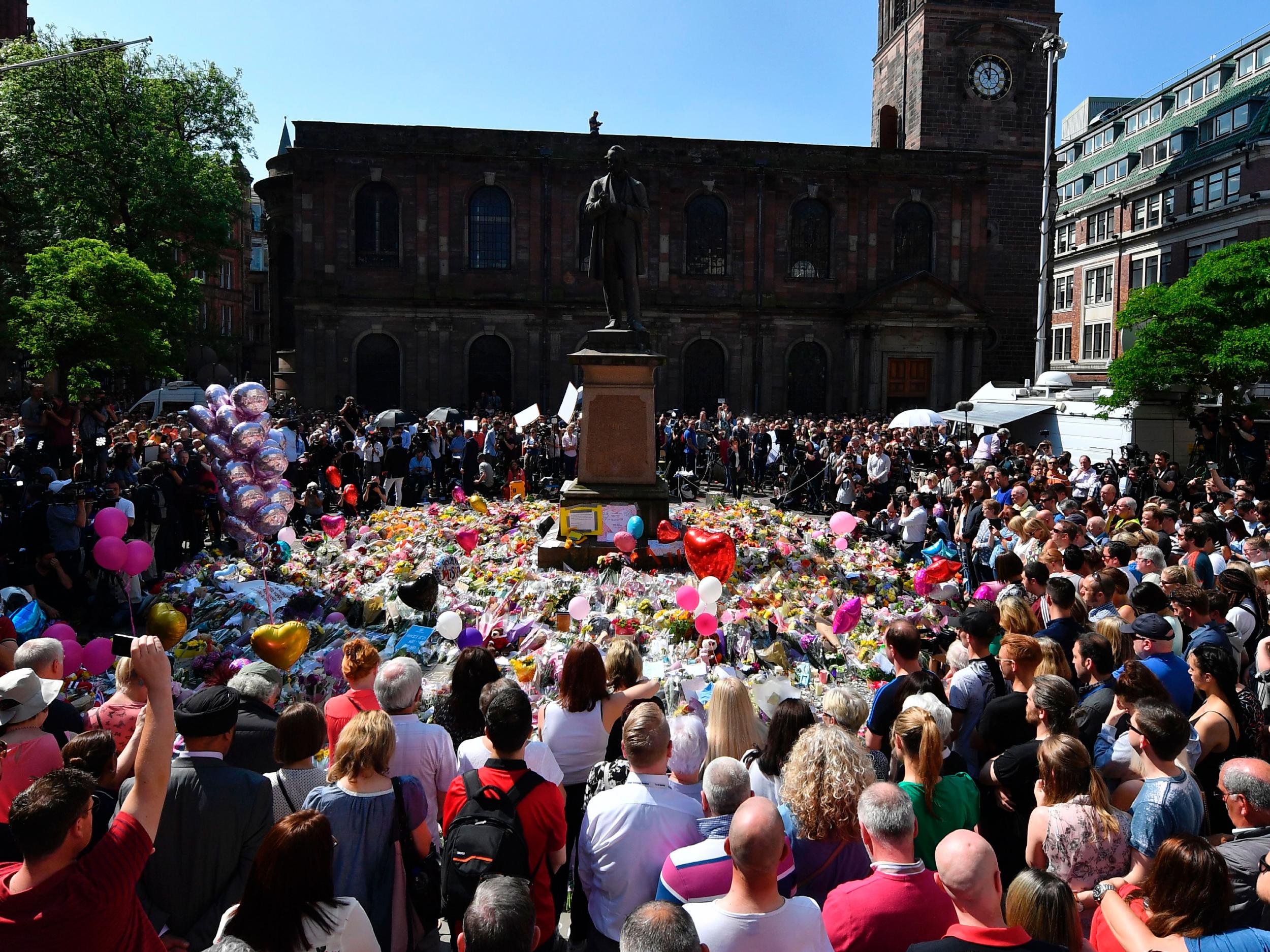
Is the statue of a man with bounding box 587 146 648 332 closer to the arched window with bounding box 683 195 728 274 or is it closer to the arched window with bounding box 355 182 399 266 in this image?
the arched window with bounding box 683 195 728 274

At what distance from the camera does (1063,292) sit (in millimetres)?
63438

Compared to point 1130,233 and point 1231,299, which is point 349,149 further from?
point 1130,233

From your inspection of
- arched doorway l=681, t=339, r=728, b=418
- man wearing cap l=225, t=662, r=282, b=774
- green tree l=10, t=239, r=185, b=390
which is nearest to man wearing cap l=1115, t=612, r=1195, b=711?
man wearing cap l=225, t=662, r=282, b=774

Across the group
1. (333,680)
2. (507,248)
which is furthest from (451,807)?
(507,248)

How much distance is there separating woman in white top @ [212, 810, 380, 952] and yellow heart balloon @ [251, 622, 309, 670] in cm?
378

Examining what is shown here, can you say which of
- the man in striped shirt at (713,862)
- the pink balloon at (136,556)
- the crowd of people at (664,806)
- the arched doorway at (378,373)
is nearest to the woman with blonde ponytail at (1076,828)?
the crowd of people at (664,806)

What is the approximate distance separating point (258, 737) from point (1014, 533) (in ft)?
28.8

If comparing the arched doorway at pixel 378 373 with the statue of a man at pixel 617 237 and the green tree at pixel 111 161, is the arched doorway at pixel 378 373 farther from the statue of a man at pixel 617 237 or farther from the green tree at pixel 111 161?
the statue of a man at pixel 617 237

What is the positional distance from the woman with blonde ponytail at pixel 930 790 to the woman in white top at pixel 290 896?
229cm

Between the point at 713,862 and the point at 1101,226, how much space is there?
65.6 metres

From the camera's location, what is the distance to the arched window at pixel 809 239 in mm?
39156

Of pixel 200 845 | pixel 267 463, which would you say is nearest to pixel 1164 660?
pixel 200 845

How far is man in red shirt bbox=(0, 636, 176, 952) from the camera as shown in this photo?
261cm

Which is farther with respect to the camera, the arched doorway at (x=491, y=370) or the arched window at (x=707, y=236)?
the arched window at (x=707, y=236)
